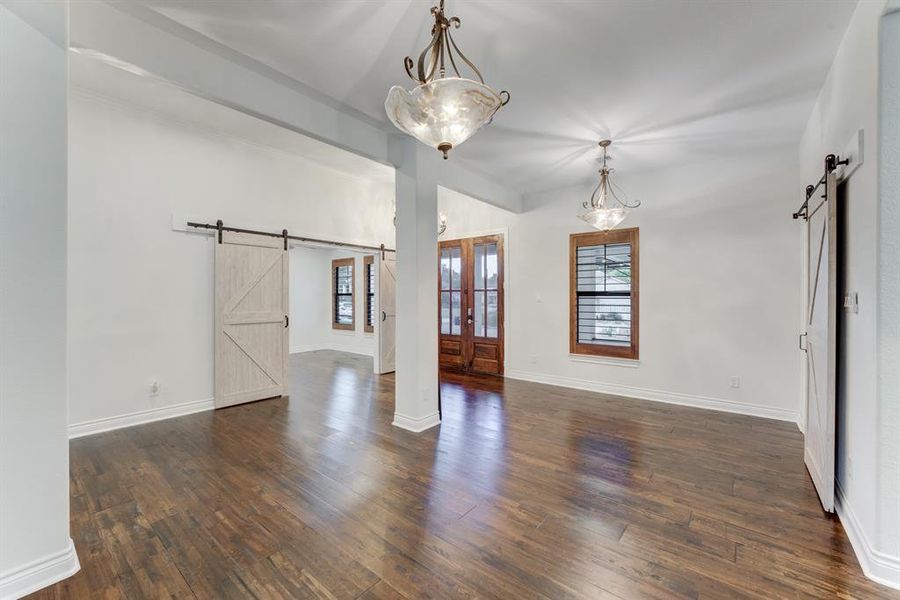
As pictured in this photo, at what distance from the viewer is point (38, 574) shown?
1.74 meters

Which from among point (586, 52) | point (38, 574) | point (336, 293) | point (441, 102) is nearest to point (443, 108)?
point (441, 102)

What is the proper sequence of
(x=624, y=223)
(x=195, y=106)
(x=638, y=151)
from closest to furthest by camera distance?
1. (x=195, y=106)
2. (x=638, y=151)
3. (x=624, y=223)

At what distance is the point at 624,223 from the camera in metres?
5.22

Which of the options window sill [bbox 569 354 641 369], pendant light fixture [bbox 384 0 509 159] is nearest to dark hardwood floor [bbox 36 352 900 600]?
window sill [bbox 569 354 641 369]

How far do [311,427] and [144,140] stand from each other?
3480 mm

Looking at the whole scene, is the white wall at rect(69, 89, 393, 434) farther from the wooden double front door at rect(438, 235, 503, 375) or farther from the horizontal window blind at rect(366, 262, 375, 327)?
the horizontal window blind at rect(366, 262, 375, 327)

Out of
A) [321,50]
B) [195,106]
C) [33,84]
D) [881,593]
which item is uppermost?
[195,106]

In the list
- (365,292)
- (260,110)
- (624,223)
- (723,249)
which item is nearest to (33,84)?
(260,110)

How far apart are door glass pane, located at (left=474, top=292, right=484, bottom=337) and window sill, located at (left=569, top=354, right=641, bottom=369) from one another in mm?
1645

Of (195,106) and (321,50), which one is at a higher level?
(195,106)

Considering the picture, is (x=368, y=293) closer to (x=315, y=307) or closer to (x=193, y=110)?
(x=315, y=307)

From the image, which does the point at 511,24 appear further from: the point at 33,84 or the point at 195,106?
the point at 195,106

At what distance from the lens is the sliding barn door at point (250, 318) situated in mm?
4543

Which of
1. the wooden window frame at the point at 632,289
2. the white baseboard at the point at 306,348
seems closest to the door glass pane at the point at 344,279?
the white baseboard at the point at 306,348
